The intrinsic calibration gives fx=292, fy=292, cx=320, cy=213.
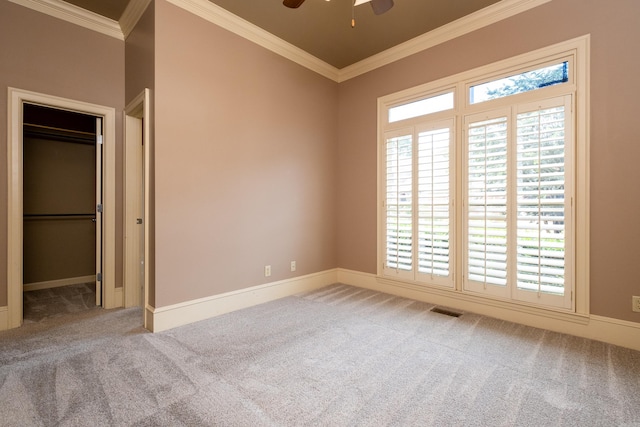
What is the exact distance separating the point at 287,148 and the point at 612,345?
3.59 m

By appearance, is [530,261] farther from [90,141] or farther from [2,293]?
[90,141]

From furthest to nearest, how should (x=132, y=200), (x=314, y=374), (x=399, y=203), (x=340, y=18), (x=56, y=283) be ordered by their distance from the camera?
(x=56, y=283)
(x=399, y=203)
(x=132, y=200)
(x=340, y=18)
(x=314, y=374)

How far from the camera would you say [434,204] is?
10.8ft

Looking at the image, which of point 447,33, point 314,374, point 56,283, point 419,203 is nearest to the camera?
point 314,374

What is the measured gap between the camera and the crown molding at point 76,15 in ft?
9.05

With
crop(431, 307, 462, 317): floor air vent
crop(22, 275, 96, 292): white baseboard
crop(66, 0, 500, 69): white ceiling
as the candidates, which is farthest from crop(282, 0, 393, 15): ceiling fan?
crop(22, 275, 96, 292): white baseboard

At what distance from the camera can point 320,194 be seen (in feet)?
13.6

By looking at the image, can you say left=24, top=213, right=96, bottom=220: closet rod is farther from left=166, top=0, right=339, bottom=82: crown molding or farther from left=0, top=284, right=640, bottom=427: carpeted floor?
left=166, top=0, right=339, bottom=82: crown molding

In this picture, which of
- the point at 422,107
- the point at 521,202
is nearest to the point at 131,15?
the point at 422,107

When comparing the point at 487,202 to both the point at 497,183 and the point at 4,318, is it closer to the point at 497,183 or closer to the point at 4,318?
the point at 497,183

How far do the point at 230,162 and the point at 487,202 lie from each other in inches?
105

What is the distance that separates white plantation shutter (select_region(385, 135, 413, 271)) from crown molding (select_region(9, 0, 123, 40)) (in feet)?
11.0

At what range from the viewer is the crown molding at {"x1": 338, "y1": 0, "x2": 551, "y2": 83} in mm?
2771

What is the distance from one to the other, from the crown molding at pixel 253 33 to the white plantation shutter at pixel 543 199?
8.32 feet
